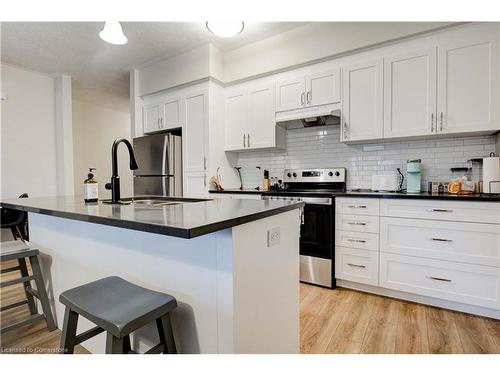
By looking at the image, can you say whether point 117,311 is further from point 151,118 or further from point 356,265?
point 151,118

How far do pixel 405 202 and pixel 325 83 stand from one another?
4.91 feet

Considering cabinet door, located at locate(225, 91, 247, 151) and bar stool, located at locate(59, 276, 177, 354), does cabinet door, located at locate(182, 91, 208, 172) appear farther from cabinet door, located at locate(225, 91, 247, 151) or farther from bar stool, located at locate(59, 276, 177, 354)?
bar stool, located at locate(59, 276, 177, 354)

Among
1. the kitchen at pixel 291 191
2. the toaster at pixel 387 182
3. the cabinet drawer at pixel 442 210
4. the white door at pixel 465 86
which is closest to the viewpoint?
the kitchen at pixel 291 191

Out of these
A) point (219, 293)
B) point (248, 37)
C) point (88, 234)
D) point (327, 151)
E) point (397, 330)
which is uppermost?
point (248, 37)

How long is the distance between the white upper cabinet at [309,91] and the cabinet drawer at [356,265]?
5.13ft

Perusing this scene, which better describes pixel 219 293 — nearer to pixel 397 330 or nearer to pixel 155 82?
pixel 397 330

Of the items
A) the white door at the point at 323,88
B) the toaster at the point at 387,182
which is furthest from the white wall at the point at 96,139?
the toaster at the point at 387,182

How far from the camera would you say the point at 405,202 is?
87.4 inches

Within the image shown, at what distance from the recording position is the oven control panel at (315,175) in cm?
305

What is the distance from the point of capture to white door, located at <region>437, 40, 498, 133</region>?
217 cm

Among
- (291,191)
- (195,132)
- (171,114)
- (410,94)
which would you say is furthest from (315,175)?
(171,114)

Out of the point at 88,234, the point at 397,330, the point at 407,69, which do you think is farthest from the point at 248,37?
the point at 397,330

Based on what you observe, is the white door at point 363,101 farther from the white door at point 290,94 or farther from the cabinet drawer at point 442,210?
the cabinet drawer at point 442,210

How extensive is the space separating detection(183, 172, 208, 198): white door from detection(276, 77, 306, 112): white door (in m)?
1.31
